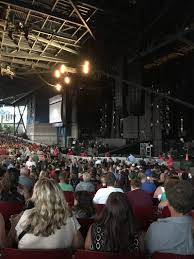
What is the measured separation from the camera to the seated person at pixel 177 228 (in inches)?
102

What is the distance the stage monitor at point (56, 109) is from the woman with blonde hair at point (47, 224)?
2842 centimetres

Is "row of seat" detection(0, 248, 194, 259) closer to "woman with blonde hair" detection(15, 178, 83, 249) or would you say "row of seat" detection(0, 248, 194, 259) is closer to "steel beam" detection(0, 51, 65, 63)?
"woman with blonde hair" detection(15, 178, 83, 249)

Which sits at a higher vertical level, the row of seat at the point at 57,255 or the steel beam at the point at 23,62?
the steel beam at the point at 23,62

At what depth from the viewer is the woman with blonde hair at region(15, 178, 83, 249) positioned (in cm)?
254

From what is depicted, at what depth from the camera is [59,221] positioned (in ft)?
8.52

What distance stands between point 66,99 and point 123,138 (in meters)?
6.98

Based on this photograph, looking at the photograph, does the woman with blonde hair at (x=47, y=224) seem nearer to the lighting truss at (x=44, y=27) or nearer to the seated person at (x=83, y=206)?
the seated person at (x=83, y=206)

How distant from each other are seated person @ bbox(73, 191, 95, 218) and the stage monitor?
27.0 meters

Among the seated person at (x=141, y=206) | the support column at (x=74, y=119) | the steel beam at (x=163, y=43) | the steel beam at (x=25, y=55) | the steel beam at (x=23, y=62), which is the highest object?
the steel beam at (x=23, y=62)

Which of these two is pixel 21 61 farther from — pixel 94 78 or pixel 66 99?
pixel 66 99

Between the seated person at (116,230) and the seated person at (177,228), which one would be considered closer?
the seated person at (116,230)

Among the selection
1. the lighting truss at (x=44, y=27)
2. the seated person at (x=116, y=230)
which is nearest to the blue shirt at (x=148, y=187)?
the seated person at (x=116, y=230)

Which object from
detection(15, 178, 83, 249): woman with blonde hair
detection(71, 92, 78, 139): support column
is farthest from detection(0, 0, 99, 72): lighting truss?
detection(15, 178, 83, 249): woman with blonde hair

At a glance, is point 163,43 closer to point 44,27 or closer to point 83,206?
point 44,27
